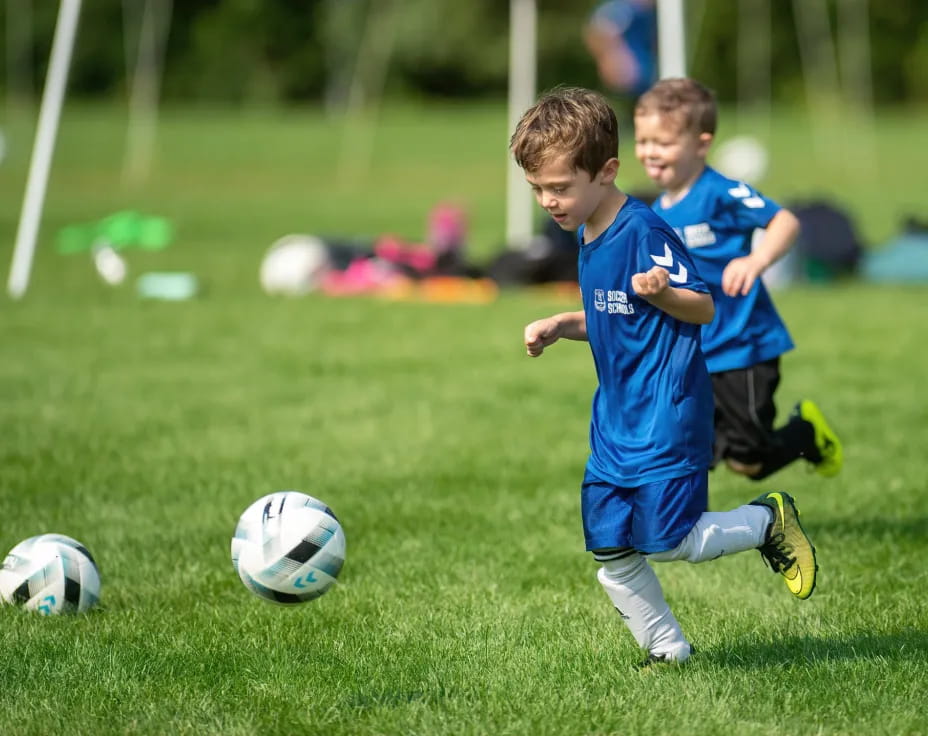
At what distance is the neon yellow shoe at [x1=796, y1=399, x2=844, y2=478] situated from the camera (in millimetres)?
6234

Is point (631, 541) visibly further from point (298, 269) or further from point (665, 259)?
point (298, 269)

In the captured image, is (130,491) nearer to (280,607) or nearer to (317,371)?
(280,607)

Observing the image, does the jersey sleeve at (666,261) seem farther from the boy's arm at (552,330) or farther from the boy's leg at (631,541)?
the boy's leg at (631,541)

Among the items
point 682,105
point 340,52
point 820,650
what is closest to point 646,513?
point 820,650

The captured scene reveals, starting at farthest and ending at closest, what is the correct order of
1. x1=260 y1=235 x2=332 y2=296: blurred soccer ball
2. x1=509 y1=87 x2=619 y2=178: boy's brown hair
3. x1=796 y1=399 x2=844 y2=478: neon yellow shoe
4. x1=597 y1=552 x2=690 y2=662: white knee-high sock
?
x1=260 y1=235 x2=332 y2=296: blurred soccer ball, x1=796 y1=399 x2=844 y2=478: neon yellow shoe, x1=597 y1=552 x2=690 y2=662: white knee-high sock, x1=509 y1=87 x2=619 y2=178: boy's brown hair

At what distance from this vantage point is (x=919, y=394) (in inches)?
375

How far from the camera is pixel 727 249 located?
5.88 metres

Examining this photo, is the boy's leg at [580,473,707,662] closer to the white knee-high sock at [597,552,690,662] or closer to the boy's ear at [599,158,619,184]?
the white knee-high sock at [597,552,690,662]

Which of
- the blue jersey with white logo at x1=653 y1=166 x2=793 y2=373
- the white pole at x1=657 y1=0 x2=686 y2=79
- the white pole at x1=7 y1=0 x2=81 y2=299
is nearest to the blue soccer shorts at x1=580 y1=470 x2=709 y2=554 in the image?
the blue jersey with white logo at x1=653 y1=166 x2=793 y2=373

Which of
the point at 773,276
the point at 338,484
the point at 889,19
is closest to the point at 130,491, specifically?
the point at 338,484

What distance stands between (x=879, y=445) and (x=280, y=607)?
420cm

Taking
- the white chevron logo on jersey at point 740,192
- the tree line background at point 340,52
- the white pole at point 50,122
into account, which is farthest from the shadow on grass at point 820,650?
the tree line background at point 340,52

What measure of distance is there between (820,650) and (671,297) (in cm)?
137

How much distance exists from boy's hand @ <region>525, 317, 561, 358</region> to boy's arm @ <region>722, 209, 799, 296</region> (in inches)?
41.3
